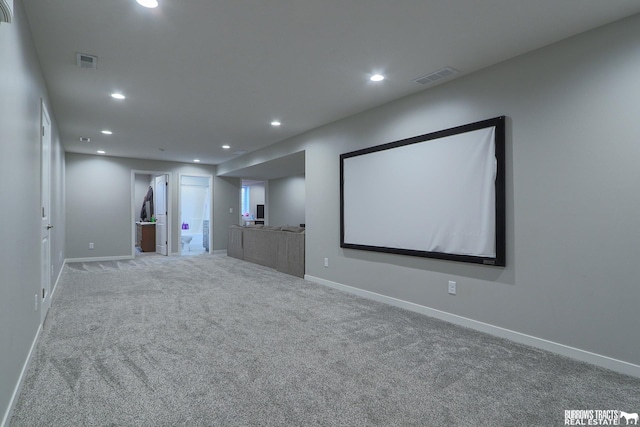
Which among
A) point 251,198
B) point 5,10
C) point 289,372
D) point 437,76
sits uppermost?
point 437,76

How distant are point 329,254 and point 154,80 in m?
3.07

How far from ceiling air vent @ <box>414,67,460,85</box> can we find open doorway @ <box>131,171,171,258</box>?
7.08m

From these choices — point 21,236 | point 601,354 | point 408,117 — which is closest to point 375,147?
point 408,117

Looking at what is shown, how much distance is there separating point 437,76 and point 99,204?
7.59 meters

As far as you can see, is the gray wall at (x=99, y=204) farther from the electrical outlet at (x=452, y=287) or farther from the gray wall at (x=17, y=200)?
the electrical outlet at (x=452, y=287)

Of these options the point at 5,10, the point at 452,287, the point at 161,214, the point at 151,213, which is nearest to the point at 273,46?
the point at 5,10

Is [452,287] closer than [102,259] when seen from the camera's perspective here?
Yes

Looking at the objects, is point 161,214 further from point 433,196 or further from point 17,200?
point 433,196

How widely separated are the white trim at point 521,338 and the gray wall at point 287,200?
5.80 m

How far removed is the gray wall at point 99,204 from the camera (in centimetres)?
730

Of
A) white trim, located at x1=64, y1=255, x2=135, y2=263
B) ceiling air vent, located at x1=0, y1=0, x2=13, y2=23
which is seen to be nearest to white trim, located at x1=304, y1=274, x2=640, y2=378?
ceiling air vent, located at x1=0, y1=0, x2=13, y2=23

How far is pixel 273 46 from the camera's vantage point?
2.73 m

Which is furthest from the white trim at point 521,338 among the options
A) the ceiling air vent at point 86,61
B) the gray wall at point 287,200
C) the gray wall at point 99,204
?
the gray wall at point 99,204

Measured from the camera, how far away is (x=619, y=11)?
2219 millimetres
